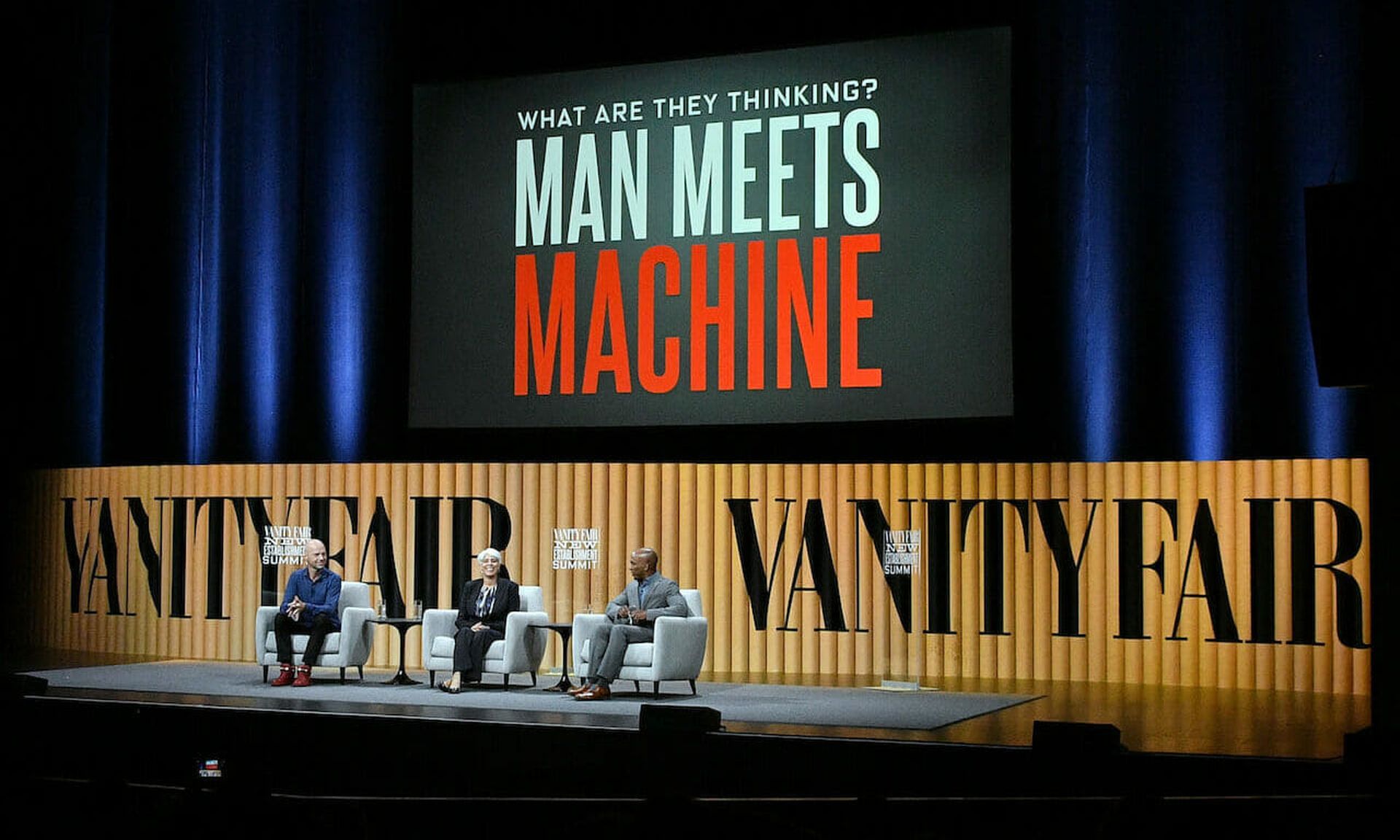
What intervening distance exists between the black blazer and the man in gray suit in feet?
1.91

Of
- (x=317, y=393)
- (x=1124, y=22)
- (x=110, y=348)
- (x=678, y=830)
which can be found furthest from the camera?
(x=110, y=348)

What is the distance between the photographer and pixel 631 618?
8414mm

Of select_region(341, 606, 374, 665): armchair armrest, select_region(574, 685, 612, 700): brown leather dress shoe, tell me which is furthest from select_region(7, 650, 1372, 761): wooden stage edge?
select_region(574, 685, 612, 700): brown leather dress shoe

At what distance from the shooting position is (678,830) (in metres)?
3.01

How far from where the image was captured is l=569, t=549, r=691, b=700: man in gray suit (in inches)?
324

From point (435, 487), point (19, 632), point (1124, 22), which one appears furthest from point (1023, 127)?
point (19, 632)

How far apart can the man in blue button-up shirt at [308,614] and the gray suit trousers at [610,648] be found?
1801 millimetres

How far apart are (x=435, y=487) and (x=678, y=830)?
26.7ft

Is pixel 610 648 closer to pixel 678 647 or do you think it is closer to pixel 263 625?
pixel 678 647

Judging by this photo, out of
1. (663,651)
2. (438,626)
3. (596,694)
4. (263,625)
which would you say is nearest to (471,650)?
(438,626)

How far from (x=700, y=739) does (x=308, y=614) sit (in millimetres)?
4118

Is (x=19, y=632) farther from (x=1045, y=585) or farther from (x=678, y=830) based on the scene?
(x=678, y=830)

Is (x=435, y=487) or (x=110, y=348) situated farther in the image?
(x=110, y=348)

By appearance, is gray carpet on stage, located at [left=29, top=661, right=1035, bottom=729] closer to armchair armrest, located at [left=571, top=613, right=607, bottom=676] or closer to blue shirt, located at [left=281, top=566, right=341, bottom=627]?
armchair armrest, located at [left=571, top=613, right=607, bottom=676]
